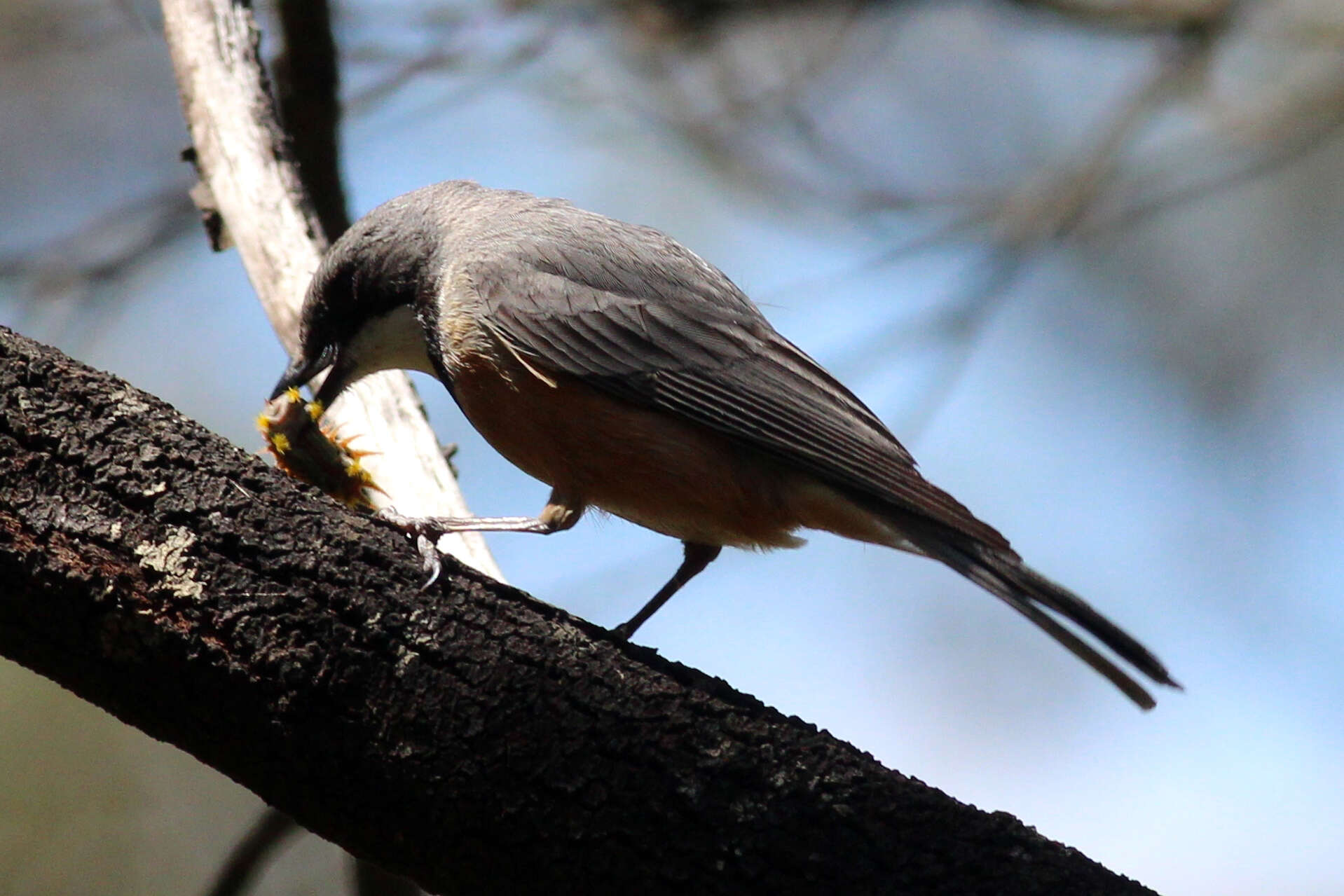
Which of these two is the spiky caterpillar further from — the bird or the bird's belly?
the bird's belly

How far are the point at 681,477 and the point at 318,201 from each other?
2.77 metres

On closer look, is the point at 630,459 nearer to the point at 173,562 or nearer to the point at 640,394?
the point at 640,394

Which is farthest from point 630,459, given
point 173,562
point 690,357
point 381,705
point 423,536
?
point 173,562

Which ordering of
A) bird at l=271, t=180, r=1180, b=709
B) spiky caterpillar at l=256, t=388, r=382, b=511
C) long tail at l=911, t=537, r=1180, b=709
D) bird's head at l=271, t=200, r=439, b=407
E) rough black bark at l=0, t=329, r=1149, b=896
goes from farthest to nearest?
1. bird's head at l=271, t=200, r=439, b=407
2. spiky caterpillar at l=256, t=388, r=382, b=511
3. bird at l=271, t=180, r=1180, b=709
4. long tail at l=911, t=537, r=1180, b=709
5. rough black bark at l=0, t=329, r=1149, b=896

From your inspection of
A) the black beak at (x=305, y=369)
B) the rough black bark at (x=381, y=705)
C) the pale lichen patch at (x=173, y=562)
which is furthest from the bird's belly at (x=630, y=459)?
the pale lichen patch at (x=173, y=562)

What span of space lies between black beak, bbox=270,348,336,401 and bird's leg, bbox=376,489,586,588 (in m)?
0.77

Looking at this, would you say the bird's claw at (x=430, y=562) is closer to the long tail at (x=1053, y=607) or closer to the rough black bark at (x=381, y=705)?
the rough black bark at (x=381, y=705)

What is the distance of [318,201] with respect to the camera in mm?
5602

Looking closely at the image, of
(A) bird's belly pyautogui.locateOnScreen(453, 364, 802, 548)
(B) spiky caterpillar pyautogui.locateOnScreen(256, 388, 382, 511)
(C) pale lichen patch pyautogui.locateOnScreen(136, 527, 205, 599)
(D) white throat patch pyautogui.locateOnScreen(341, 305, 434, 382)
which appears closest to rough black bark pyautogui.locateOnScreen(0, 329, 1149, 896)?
(C) pale lichen patch pyautogui.locateOnScreen(136, 527, 205, 599)

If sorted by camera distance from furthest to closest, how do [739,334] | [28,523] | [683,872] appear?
[739,334] → [683,872] → [28,523]

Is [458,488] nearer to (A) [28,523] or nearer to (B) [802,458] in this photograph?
(B) [802,458]

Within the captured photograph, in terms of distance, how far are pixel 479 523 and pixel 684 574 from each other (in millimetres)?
881

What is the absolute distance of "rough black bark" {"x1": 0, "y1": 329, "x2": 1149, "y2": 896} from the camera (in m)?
2.39

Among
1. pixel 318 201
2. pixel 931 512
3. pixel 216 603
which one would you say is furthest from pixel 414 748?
pixel 318 201
